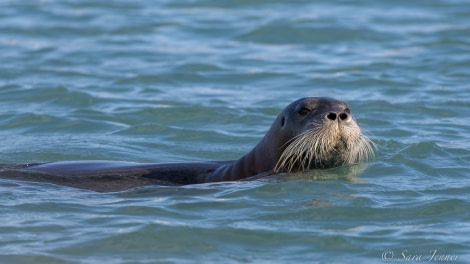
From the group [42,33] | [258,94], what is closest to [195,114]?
[258,94]

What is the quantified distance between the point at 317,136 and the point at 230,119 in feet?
13.1

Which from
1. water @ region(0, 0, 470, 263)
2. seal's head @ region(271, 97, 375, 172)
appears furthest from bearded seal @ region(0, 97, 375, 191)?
water @ region(0, 0, 470, 263)

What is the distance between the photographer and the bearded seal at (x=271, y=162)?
8.59m

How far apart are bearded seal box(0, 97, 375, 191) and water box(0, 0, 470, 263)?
0.21m

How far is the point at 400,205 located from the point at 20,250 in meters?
2.92

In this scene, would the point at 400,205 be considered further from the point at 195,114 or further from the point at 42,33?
the point at 42,33

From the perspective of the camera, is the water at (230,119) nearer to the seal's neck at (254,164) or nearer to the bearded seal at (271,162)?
the bearded seal at (271,162)

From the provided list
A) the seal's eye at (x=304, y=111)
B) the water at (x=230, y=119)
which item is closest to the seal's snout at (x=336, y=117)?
the seal's eye at (x=304, y=111)

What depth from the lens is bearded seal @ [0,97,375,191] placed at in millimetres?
8594

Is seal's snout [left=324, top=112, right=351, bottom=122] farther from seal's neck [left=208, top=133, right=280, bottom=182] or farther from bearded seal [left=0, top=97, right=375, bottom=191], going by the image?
seal's neck [left=208, top=133, right=280, bottom=182]

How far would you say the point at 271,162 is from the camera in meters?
8.96

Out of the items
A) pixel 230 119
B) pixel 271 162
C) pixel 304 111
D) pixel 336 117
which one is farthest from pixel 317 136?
pixel 230 119

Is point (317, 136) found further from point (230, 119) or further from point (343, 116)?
point (230, 119)

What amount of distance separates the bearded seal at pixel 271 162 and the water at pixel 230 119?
212 millimetres
